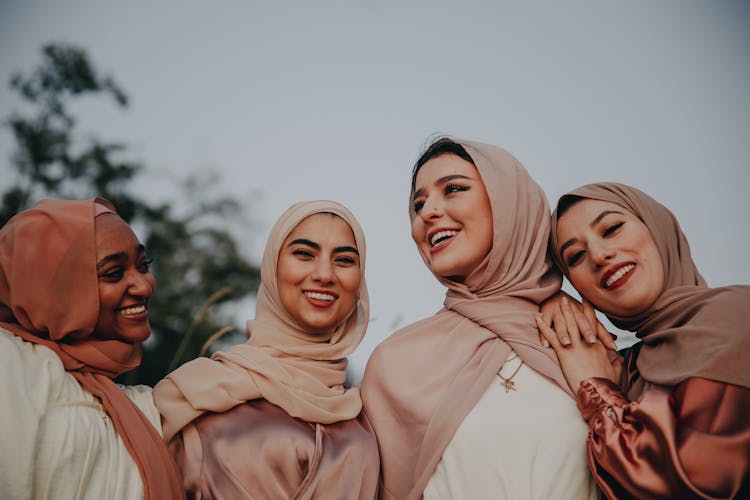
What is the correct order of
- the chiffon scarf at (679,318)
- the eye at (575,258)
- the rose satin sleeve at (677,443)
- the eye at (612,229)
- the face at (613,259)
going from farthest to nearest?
1. the eye at (575,258)
2. the eye at (612,229)
3. the face at (613,259)
4. the chiffon scarf at (679,318)
5. the rose satin sleeve at (677,443)

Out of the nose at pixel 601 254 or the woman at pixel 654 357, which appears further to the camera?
the nose at pixel 601 254

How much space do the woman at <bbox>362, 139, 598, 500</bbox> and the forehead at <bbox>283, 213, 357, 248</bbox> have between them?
0.42 meters

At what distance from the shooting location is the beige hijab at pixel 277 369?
9.39 ft

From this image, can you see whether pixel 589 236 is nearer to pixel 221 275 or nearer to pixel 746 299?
pixel 746 299

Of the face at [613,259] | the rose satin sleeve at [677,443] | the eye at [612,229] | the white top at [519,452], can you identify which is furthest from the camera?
the eye at [612,229]

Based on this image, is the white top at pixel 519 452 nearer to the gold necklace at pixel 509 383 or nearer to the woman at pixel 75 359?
the gold necklace at pixel 509 383

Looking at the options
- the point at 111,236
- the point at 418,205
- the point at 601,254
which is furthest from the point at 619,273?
the point at 111,236

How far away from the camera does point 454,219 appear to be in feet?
10.2

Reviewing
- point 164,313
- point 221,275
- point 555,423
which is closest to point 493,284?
point 555,423

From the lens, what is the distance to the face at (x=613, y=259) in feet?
8.63

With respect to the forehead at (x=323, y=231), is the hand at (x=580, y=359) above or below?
below

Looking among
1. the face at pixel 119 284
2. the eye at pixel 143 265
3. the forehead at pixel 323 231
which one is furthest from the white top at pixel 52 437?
the forehead at pixel 323 231

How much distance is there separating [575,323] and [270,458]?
162 cm

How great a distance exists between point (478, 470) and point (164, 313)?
1410 cm
